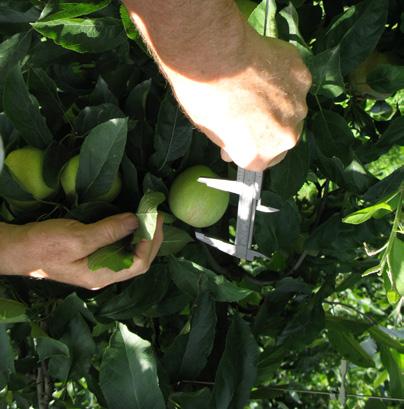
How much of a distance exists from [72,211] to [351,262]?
0.59 meters

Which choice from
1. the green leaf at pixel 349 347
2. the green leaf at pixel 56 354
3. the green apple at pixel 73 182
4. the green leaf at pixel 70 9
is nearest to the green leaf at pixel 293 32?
the green leaf at pixel 70 9

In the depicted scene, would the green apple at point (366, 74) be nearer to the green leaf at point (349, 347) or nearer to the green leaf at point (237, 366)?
the green leaf at point (237, 366)

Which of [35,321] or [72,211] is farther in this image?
[35,321]

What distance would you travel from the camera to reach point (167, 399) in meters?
0.95

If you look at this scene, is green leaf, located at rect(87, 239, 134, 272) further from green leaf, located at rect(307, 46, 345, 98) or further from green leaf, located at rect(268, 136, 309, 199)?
green leaf, located at rect(307, 46, 345, 98)

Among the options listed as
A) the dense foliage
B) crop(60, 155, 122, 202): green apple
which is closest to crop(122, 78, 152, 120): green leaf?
the dense foliage

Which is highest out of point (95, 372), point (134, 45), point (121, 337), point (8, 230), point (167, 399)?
point (134, 45)

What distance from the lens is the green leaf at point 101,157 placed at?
838 millimetres

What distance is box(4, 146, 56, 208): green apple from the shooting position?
935 millimetres

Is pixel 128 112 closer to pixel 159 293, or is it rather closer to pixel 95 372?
pixel 159 293

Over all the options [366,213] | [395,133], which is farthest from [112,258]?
[395,133]

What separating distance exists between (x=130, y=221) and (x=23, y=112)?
228 mm

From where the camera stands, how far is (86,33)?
85 centimetres

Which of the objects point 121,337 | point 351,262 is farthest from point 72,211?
point 351,262
